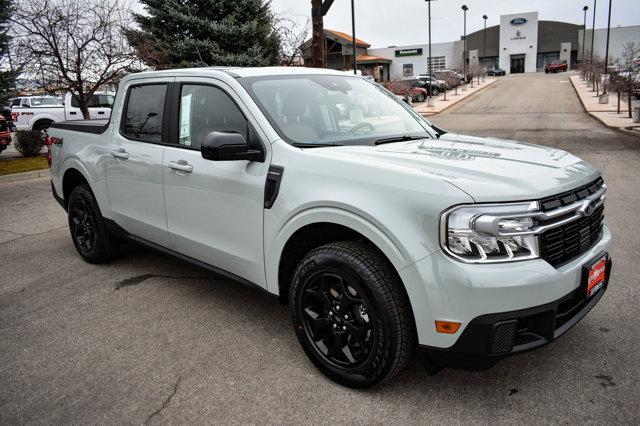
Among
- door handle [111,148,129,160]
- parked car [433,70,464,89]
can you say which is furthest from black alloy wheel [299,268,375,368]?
parked car [433,70,464,89]

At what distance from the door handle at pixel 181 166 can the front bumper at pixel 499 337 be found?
2.01 meters

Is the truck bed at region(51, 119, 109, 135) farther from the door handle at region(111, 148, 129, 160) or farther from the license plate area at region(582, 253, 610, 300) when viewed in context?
the license plate area at region(582, 253, 610, 300)

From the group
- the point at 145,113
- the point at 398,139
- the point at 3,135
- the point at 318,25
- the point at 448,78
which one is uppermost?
the point at 318,25

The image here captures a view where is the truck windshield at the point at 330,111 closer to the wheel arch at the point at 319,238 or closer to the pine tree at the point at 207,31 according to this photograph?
the wheel arch at the point at 319,238

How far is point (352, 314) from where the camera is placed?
277 cm

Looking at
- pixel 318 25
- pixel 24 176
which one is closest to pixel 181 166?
pixel 24 176

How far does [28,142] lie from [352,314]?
14397 millimetres

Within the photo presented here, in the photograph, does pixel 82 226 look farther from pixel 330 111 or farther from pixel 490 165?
pixel 490 165

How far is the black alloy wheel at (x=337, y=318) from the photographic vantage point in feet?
8.93

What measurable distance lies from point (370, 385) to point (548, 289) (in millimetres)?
1036

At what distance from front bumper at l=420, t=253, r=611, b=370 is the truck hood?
21.0 inches

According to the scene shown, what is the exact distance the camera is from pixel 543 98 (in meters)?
33.0

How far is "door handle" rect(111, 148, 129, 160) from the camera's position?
4219 mm

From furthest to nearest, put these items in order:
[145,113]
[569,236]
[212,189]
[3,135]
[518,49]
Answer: [518,49] → [3,135] → [145,113] → [212,189] → [569,236]
